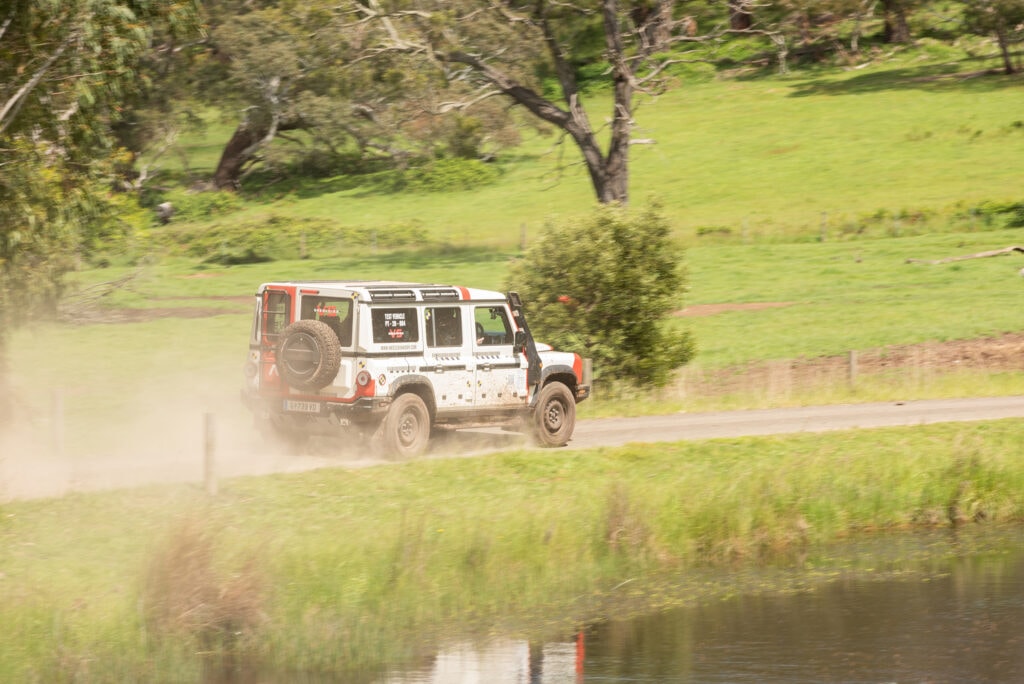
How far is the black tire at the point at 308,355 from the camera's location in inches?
687

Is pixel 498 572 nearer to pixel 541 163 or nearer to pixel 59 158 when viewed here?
pixel 59 158

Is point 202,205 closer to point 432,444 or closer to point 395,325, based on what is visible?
point 432,444

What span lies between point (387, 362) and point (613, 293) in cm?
956

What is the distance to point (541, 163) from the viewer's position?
8356cm

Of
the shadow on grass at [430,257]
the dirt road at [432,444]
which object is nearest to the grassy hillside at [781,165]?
the shadow on grass at [430,257]

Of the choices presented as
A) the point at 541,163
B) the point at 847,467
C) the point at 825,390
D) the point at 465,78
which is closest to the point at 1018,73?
the point at 541,163

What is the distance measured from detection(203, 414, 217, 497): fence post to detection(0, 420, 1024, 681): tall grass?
187 mm

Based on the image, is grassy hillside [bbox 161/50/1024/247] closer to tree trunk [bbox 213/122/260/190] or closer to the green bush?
the green bush

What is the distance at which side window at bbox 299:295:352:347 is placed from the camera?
17672 mm

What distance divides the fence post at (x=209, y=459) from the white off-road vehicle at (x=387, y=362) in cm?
212

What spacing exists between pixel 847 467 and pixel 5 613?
11.6 m

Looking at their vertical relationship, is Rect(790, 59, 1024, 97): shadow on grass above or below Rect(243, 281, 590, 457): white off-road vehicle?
above

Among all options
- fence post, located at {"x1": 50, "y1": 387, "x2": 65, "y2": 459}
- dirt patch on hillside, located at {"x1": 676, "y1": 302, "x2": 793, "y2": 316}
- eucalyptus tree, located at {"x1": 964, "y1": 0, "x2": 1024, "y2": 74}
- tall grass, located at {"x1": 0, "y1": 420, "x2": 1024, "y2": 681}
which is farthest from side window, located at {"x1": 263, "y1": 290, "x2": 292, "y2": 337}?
eucalyptus tree, located at {"x1": 964, "y1": 0, "x2": 1024, "y2": 74}

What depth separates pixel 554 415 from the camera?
20156 millimetres
